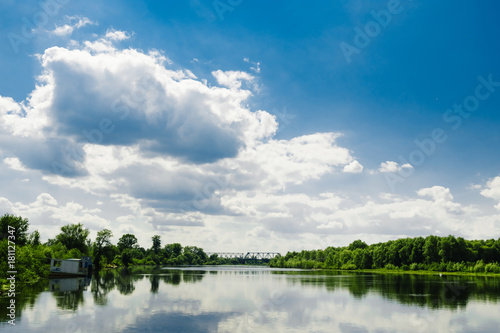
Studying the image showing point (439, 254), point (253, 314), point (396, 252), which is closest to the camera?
point (253, 314)

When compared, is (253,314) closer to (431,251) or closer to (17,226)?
(17,226)

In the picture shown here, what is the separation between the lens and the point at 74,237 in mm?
141125

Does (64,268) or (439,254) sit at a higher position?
(64,268)

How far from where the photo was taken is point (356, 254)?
603 ft

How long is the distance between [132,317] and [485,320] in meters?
32.5

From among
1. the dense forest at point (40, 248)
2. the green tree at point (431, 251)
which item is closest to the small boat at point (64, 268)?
the dense forest at point (40, 248)

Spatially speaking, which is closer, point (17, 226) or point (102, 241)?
point (17, 226)

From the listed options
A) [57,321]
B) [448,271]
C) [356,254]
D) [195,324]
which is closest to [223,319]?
[195,324]

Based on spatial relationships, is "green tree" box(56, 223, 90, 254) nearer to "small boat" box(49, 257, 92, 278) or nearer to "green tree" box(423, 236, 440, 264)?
"small boat" box(49, 257, 92, 278)

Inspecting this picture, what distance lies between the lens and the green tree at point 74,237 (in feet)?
456

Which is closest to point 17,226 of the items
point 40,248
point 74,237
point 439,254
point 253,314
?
point 40,248

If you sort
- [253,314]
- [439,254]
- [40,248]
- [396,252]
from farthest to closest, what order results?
[396,252] → [439,254] → [40,248] → [253,314]

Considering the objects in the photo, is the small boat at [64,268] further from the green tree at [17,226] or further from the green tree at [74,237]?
the green tree at [74,237]

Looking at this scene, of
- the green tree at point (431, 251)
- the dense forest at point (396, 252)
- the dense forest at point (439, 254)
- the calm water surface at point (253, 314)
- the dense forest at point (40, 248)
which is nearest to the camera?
the calm water surface at point (253, 314)
